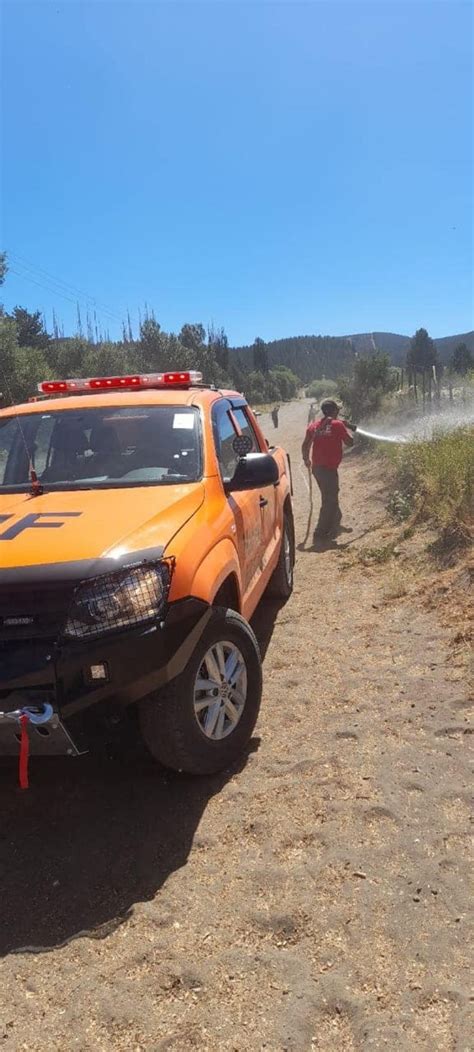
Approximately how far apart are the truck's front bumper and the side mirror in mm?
1107

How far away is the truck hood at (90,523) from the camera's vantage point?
2.44 m

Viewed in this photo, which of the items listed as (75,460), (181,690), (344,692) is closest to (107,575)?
(181,690)

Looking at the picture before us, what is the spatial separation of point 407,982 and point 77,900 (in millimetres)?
1158

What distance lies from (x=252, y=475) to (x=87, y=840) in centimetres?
185

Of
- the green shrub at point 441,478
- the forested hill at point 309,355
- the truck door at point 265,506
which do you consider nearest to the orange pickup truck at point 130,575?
the truck door at point 265,506

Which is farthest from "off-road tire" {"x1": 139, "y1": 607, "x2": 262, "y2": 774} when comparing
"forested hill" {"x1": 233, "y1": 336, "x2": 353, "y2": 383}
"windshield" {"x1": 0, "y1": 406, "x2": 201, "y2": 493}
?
"forested hill" {"x1": 233, "y1": 336, "x2": 353, "y2": 383}

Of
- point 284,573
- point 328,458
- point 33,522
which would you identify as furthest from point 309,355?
point 33,522

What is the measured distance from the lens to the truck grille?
2330 millimetres

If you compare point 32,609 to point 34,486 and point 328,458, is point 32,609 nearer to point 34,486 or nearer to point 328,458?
point 34,486

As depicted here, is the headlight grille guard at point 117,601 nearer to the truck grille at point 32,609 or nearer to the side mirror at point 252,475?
the truck grille at point 32,609

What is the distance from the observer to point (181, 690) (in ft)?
8.59

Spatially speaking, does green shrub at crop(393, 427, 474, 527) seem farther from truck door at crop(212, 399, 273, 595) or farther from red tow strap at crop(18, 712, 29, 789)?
red tow strap at crop(18, 712, 29, 789)

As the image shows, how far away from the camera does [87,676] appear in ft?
7.57

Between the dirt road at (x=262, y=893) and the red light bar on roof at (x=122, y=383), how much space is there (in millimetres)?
2286
